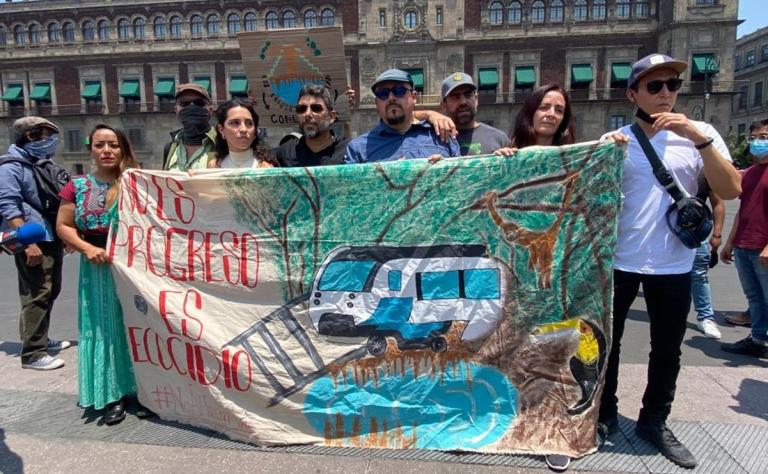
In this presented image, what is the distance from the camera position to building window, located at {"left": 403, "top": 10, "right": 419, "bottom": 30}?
33344 mm

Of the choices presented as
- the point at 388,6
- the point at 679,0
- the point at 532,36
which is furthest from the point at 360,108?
the point at 679,0

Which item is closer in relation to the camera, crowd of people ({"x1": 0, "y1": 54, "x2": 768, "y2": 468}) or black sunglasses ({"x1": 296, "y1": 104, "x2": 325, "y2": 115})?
crowd of people ({"x1": 0, "y1": 54, "x2": 768, "y2": 468})

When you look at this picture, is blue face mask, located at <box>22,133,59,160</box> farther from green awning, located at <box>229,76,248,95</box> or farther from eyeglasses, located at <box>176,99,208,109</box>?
green awning, located at <box>229,76,248,95</box>

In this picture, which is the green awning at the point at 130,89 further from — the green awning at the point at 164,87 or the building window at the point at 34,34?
the building window at the point at 34,34

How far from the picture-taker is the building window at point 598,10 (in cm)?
3369

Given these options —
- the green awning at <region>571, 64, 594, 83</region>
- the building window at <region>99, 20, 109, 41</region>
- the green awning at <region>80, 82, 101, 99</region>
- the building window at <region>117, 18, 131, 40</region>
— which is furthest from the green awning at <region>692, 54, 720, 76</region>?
the green awning at <region>80, 82, 101, 99</region>

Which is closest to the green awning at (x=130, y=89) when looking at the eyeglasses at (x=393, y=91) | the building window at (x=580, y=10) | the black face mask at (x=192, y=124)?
the building window at (x=580, y=10)

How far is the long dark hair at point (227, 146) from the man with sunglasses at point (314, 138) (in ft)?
0.69

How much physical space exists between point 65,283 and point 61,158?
37.8 meters

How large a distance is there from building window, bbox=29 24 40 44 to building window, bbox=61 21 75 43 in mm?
2379

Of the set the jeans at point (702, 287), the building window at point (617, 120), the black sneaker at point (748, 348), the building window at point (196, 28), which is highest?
the building window at point (196, 28)

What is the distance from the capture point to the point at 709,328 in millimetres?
4223

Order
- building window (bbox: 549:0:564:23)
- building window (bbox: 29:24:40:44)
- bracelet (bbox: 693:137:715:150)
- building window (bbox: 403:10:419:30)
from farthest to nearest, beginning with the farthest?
building window (bbox: 29:24:40:44) → building window (bbox: 549:0:564:23) → building window (bbox: 403:10:419:30) → bracelet (bbox: 693:137:715:150)

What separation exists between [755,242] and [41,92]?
48.2 metres
